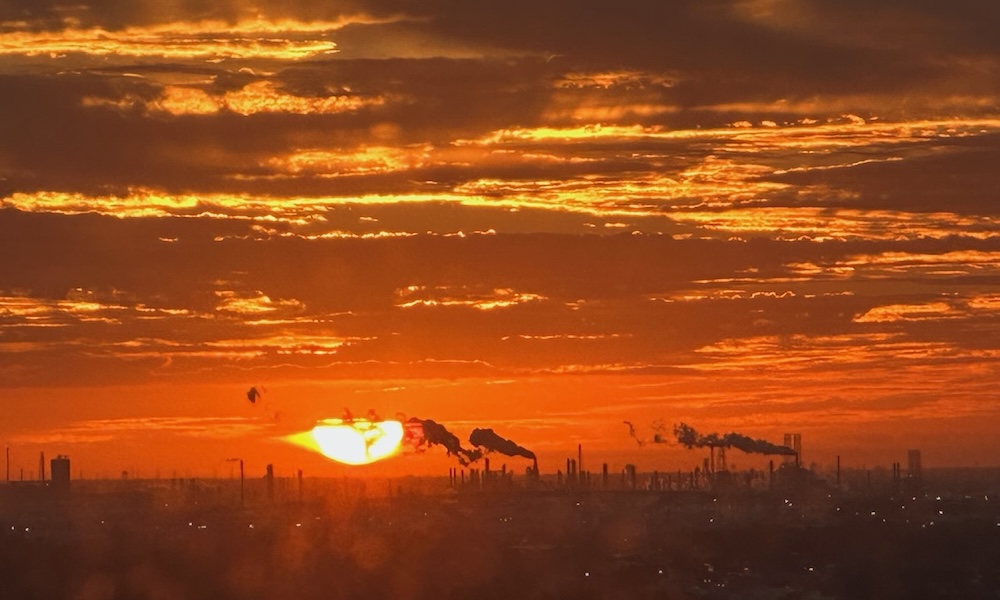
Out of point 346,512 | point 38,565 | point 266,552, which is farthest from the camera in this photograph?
point 346,512

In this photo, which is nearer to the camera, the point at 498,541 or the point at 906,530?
the point at 498,541

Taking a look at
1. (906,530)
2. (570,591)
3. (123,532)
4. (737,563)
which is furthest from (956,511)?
(570,591)

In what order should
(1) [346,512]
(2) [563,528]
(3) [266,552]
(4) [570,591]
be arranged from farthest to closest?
(1) [346,512] → (2) [563,528] → (3) [266,552] → (4) [570,591]

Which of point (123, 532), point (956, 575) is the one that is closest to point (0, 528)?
point (123, 532)

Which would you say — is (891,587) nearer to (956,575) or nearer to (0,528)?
(956,575)

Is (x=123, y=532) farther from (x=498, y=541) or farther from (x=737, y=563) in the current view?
(x=737, y=563)

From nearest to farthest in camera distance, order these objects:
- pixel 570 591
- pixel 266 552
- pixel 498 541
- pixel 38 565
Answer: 1. pixel 570 591
2. pixel 38 565
3. pixel 266 552
4. pixel 498 541
